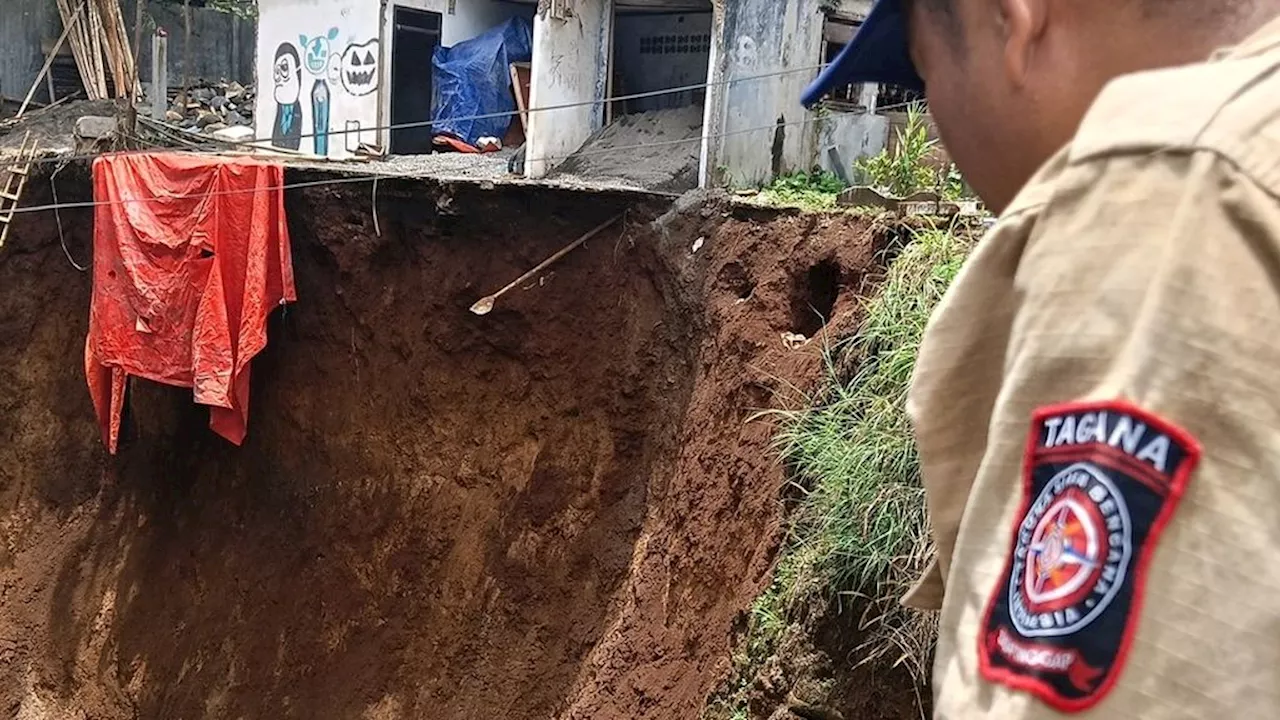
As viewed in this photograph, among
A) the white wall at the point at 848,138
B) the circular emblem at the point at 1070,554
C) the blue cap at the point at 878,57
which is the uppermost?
the white wall at the point at 848,138

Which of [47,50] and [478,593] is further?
[47,50]

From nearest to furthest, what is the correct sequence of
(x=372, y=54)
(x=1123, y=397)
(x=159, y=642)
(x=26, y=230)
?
(x=1123, y=397)
(x=159, y=642)
(x=26, y=230)
(x=372, y=54)

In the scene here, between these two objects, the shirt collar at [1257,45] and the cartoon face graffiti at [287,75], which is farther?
the cartoon face graffiti at [287,75]

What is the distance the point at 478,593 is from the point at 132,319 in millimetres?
3069

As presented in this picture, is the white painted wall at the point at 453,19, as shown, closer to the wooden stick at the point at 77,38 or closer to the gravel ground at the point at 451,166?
the gravel ground at the point at 451,166

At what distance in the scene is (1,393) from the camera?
8.97 m

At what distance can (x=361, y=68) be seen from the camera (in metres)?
12.1

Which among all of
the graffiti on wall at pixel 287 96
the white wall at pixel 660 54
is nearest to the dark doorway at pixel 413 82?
the graffiti on wall at pixel 287 96

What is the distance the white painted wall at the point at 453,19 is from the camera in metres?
11.9

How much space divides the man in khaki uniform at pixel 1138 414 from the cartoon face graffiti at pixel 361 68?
39.2ft

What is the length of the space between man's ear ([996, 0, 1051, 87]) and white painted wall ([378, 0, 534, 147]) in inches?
461

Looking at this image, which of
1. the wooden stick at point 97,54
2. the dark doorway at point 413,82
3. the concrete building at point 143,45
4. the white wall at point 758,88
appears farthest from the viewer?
the concrete building at point 143,45

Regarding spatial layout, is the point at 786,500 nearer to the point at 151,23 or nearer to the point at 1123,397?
the point at 1123,397

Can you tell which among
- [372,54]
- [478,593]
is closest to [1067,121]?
[478,593]
